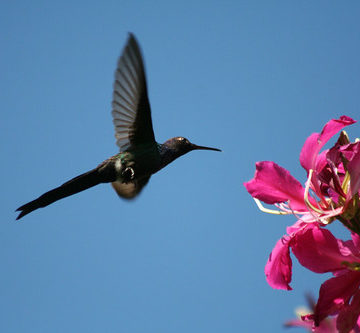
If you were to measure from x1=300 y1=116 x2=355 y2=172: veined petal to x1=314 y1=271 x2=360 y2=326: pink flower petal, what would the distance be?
394mm

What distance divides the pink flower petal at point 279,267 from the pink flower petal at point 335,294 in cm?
20

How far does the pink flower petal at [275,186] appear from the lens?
1704 mm

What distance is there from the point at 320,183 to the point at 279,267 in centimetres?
35

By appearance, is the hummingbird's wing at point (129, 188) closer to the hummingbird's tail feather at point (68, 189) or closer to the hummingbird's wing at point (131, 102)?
the hummingbird's tail feather at point (68, 189)

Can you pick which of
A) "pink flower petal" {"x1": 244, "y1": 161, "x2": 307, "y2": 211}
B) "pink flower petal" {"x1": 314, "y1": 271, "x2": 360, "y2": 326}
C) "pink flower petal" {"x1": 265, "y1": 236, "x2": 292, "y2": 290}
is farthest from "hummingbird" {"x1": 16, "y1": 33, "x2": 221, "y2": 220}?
"pink flower petal" {"x1": 314, "y1": 271, "x2": 360, "y2": 326}

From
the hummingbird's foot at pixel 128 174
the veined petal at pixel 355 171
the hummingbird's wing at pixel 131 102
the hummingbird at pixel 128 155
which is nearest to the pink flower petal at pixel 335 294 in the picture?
the veined petal at pixel 355 171

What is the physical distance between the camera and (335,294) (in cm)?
156

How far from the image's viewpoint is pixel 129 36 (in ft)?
8.57

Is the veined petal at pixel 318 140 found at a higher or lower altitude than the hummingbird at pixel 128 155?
lower

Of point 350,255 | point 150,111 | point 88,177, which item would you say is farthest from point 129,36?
point 350,255

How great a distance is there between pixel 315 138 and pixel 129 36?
139 centimetres

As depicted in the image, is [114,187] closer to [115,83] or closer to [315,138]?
[115,83]

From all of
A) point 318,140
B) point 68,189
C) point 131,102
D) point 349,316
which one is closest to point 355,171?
point 318,140

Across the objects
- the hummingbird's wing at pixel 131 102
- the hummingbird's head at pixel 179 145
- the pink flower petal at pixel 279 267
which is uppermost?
the hummingbird's wing at pixel 131 102
